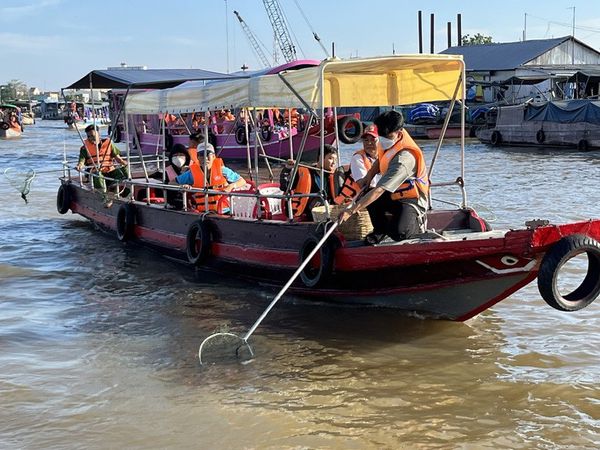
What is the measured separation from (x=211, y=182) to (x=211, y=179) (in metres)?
0.04

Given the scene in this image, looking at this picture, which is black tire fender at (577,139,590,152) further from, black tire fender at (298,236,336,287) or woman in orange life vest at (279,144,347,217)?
black tire fender at (298,236,336,287)

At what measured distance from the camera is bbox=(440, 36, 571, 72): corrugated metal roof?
42688mm

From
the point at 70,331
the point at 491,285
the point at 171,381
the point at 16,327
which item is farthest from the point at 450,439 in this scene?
the point at 16,327

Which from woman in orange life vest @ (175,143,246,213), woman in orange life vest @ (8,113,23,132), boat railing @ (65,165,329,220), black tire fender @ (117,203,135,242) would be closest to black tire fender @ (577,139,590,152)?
boat railing @ (65,165,329,220)

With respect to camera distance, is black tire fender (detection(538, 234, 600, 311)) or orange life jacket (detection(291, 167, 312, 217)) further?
orange life jacket (detection(291, 167, 312, 217))

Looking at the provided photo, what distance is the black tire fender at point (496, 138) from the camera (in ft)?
A: 99.6

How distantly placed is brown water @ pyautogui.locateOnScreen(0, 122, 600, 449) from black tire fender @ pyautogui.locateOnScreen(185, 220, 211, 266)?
14.5 inches

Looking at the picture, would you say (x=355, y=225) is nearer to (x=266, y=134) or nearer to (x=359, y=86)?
(x=359, y=86)

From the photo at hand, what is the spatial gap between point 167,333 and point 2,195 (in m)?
12.5

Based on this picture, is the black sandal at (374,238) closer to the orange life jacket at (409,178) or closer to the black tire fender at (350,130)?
the orange life jacket at (409,178)

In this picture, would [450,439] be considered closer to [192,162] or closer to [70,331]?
[70,331]

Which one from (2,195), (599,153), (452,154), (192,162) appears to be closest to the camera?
(192,162)

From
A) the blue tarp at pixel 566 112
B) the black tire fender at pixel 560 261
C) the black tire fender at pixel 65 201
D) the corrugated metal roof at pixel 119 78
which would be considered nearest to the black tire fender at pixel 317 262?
the black tire fender at pixel 560 261

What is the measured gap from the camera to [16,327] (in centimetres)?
720
